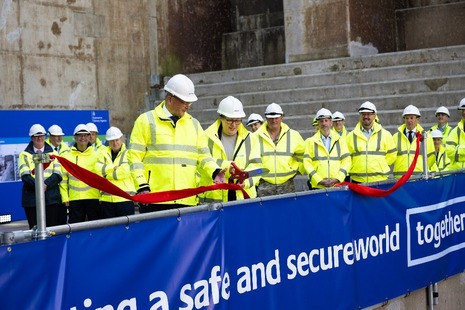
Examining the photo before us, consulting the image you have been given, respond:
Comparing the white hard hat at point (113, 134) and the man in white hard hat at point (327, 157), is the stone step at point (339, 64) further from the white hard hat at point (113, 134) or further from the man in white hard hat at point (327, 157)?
the white hard hat at point (113, 134)

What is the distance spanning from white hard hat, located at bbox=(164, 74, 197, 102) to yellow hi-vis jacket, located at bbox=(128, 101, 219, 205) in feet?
0.98

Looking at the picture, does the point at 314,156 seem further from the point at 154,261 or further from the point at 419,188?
the point at 154,261

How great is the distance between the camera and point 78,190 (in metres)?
12.2

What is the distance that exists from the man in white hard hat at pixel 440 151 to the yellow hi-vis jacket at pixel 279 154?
3.22 metres

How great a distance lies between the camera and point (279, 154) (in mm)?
10648

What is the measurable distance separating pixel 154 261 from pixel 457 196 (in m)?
4.92

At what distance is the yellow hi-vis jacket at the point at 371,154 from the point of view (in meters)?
12.0

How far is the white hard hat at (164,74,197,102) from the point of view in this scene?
25.4 feet

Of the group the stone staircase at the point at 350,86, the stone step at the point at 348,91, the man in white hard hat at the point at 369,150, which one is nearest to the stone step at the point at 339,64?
the stone staircase at the point at 350,86

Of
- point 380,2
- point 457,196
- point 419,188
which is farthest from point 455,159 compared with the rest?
point 380,2

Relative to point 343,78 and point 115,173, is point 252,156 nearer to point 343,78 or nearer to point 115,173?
point 115,173

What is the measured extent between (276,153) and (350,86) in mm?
8299

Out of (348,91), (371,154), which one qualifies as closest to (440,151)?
(371,154)

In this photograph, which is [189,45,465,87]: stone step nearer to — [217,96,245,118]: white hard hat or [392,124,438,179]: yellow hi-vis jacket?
[392,124,438,179]: yellow hi-vis jacket
